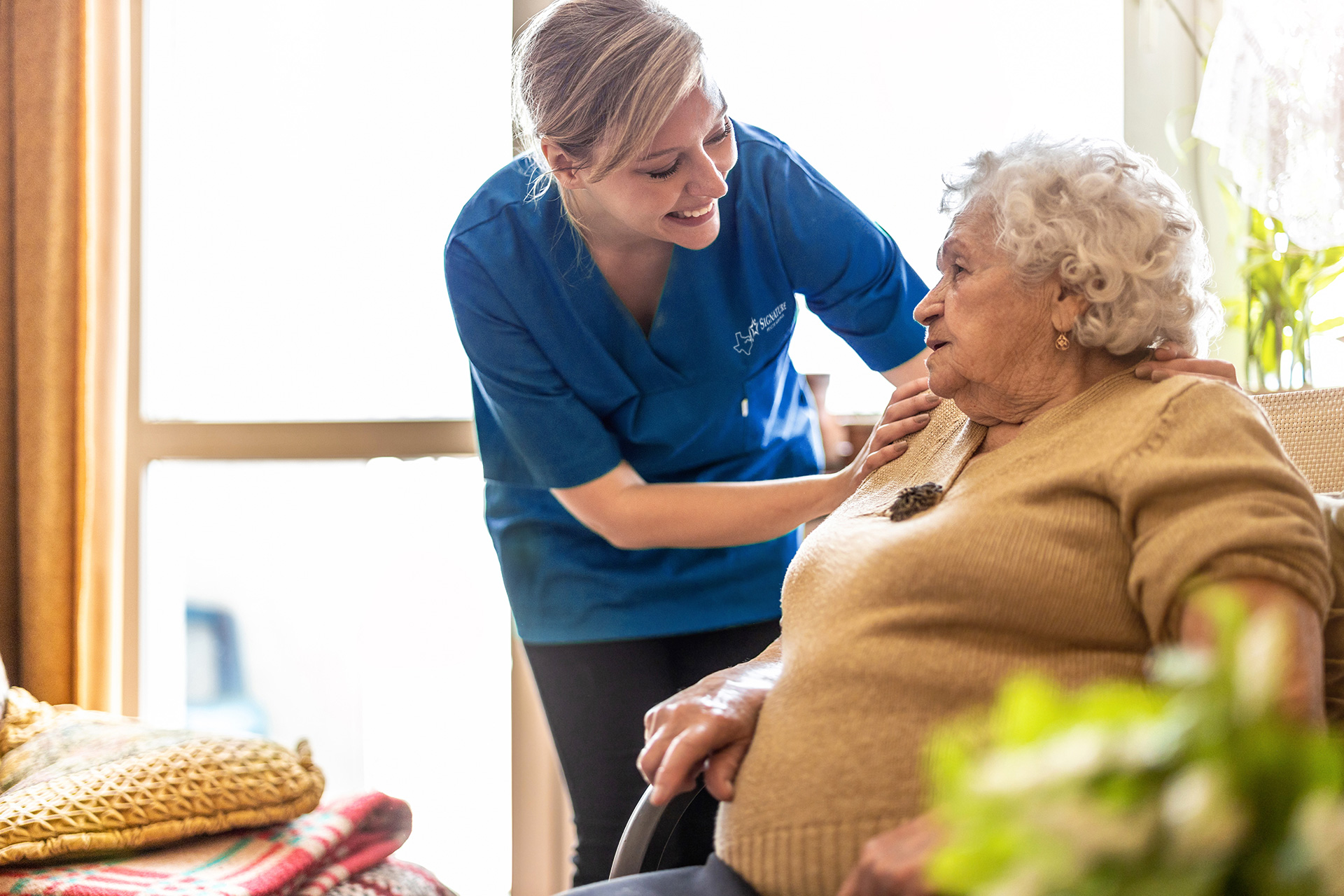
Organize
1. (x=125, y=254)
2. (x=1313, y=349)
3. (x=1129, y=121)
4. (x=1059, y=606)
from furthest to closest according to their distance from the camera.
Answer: (x=125, y=254) → (x=1129, y=121) → (x=1313, y=349) → (x=1059, y=606)

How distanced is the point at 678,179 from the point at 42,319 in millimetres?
1629

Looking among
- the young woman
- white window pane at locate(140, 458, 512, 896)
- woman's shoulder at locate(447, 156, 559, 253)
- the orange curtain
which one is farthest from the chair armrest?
the orange curtain

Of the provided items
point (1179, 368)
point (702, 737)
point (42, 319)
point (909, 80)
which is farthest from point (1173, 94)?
point (42, 319)

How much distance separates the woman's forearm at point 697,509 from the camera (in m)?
1.50

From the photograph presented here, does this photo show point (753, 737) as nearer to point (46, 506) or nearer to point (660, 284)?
point (660, 284)

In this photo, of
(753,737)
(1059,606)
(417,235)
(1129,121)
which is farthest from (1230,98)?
(417,235)

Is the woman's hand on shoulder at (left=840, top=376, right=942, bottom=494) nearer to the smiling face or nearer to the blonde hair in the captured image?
the smiling face

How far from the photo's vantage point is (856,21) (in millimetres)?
2293

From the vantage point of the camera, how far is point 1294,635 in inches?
31.8

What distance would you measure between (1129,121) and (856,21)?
0.66 m

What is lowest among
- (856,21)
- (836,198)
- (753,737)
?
(753,737)

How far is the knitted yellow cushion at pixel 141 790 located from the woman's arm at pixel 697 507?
60 centimetres

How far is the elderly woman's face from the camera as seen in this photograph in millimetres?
1125

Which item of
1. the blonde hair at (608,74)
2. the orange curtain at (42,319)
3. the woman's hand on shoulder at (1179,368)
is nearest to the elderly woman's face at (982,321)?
the woman's hand on shoulder at (1179,368)
